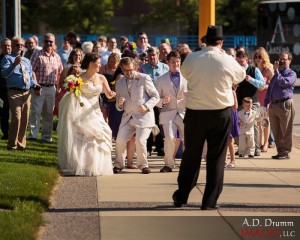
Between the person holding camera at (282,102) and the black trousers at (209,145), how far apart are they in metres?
6.28

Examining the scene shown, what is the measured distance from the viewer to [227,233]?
988 cm

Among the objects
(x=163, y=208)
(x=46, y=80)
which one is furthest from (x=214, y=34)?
(x=46, y=80)

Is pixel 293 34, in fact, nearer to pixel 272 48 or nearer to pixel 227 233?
pixel 272 48

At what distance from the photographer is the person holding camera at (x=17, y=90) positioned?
17453 millimetres

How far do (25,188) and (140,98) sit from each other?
315 cm

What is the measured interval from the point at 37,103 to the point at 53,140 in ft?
2.95

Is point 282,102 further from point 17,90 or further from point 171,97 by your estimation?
point 17,90

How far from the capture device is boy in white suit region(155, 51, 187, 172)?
50.3 ft

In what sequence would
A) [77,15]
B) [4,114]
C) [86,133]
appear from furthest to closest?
[77,15], [4,114], [86,133]

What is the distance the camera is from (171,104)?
15.5 meters

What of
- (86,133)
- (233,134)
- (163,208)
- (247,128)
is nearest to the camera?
(163,208)

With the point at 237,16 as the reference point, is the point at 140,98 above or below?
below

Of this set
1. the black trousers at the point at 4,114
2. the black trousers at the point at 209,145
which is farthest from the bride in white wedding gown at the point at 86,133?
the black trousers at the point at 4,114

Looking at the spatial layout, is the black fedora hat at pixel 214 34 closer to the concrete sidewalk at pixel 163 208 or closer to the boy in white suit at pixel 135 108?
the concrete sidewalk at pixel 163 208
